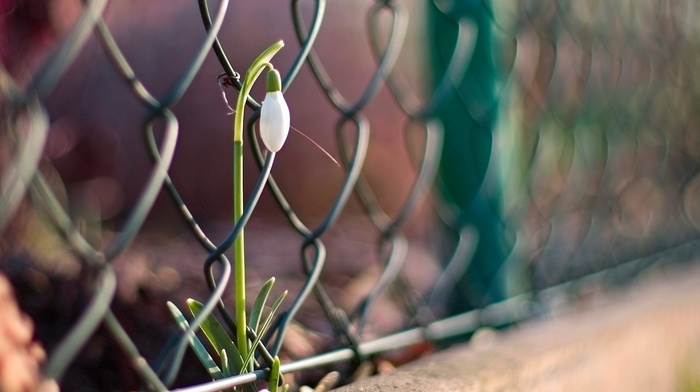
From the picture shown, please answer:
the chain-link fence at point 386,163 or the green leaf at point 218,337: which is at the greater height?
the green leaf at point 218,337

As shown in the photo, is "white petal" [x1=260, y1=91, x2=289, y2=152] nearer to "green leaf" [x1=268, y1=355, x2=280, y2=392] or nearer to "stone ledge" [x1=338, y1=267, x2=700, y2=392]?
"green leaf" [x1=268, y1=355, x2=280, y2=392]

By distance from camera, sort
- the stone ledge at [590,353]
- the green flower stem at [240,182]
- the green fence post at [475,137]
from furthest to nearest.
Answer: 1. the green fence post at [475,137]
2. the stone ledge at [590,353]
3. the green flower stem at [240,182]

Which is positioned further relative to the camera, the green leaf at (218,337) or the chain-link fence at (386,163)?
the chain-link fence at (386,163)

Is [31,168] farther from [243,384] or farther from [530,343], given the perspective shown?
[530,343]

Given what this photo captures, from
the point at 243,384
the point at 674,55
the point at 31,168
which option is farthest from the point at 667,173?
the point at 31,168

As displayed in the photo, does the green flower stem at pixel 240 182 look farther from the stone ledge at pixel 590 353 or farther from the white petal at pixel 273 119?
the stone ledge at pixel 590 353

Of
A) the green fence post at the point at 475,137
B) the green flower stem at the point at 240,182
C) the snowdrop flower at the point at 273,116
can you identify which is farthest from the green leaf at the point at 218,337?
the green fence post at the point at 475,137

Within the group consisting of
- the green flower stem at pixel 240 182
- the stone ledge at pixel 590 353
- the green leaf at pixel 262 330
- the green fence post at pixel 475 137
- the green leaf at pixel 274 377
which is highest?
the green flower stem at pixel 240 182

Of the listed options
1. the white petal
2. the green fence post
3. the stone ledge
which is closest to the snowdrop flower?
the white petal
